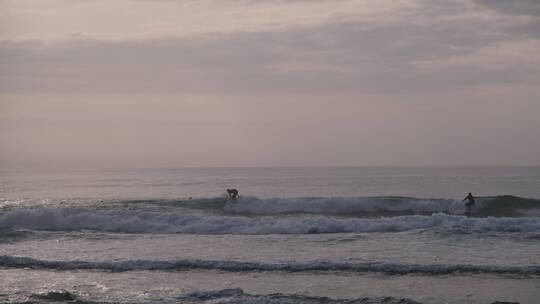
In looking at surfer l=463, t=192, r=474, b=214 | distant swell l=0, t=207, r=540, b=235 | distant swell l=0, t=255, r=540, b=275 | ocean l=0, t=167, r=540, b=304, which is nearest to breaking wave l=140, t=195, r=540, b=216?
surfer l=463, t=192, r=474, b=214

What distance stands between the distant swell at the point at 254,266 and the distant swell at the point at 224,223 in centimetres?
668

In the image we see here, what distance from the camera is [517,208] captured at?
34.7 meters

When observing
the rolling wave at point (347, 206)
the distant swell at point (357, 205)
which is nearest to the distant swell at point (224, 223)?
the rolling wave at point (347, 206)

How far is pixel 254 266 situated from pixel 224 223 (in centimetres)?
984

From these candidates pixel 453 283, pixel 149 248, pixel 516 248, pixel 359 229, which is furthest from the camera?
pixel 359 229

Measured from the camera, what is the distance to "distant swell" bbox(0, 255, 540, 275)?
52.9 feet

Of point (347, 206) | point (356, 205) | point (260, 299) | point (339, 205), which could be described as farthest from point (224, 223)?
point (260, 299)

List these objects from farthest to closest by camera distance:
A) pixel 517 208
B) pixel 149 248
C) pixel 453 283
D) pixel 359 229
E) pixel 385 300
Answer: pixel 517 208 → pixel 359 229 → pixel 149 248 → pixel 453 283 → pixel 385 300

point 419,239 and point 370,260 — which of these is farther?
point 419,239

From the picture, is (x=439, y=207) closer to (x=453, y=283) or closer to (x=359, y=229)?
(x=359, y=229)

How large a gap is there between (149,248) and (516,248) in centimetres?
1215

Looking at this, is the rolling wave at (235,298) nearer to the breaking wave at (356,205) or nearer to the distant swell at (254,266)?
the distant swell at (254,266)

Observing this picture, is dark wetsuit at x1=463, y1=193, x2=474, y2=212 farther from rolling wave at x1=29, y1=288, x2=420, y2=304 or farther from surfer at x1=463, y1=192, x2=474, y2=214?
rolling wave at x1=29, y1=288, x2=420, y2=304

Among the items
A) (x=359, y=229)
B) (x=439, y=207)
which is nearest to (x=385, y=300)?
(x=359, y=229)
